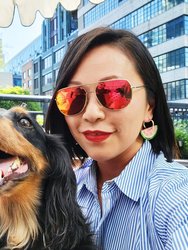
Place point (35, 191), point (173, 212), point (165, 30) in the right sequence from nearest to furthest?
point (173, 212)
point (35, 191)
point (165, 30)

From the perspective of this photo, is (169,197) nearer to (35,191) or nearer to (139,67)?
(139,67)

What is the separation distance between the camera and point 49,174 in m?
2.02

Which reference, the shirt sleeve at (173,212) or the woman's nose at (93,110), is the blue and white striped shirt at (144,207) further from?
the woman's nose at (93,110)

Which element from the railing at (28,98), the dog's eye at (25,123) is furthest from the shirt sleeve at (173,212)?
the railing at (28,98)

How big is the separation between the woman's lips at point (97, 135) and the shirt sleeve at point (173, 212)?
0.95 feet

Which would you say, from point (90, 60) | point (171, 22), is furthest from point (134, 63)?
point (171, 22)

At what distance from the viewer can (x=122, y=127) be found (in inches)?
59.2

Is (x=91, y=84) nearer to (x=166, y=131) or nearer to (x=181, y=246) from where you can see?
(x=166, y=131)

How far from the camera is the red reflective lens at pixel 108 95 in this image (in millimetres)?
1486

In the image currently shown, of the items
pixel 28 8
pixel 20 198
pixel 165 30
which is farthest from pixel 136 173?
pixel 165 30

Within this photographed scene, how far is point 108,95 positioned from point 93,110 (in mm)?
76

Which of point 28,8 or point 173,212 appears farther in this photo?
point 28,8

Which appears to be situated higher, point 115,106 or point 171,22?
point 171,22

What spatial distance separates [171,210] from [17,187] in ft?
3.00
